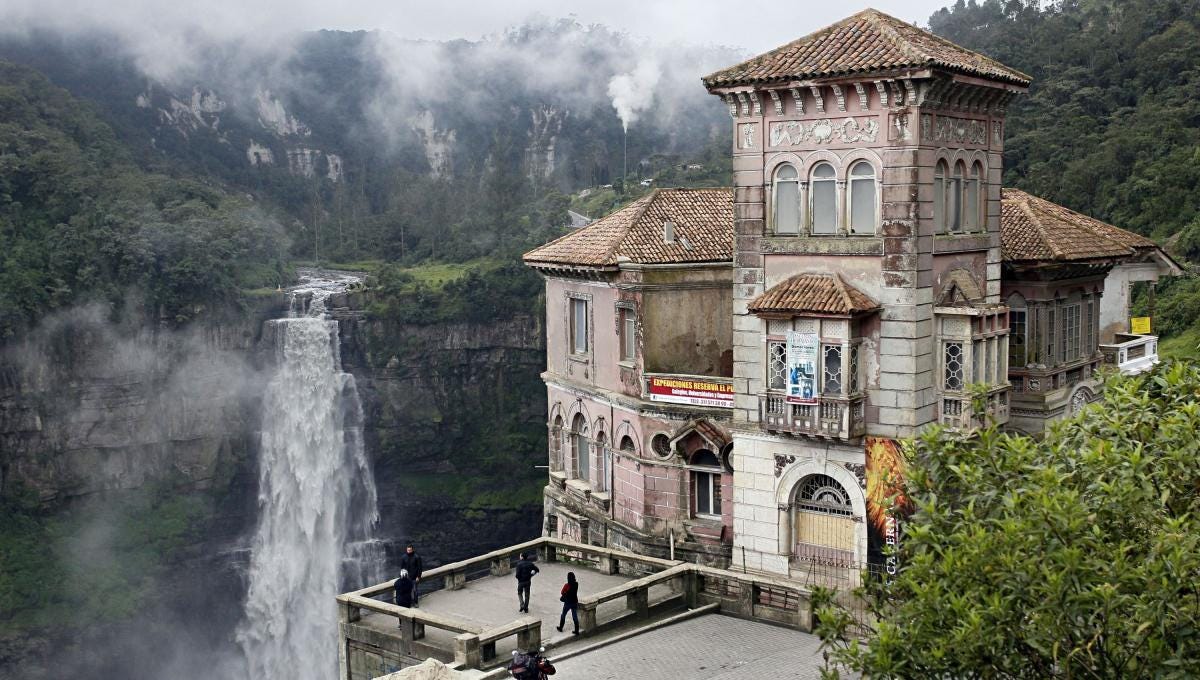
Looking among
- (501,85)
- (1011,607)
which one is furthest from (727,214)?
(501,85)

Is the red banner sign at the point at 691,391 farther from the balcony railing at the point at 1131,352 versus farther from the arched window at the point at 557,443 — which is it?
the balcony railing at the point at 1131,352

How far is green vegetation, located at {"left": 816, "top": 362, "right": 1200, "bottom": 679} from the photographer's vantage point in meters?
13.9

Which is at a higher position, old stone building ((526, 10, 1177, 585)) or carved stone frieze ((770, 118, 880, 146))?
carved stone frieze ((770, 118, 880, 146))

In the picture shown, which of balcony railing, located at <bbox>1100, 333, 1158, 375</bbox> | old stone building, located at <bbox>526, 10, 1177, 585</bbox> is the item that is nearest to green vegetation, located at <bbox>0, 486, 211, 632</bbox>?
old stone building, located at <bbox>526, 10, 1177, 585</bbox>

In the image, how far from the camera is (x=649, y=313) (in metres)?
33.8

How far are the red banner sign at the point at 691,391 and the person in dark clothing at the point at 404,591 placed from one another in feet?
28.5

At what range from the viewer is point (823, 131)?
27766mm

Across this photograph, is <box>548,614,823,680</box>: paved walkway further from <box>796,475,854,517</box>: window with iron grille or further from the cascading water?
the cascading water

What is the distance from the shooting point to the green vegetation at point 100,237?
72875mm

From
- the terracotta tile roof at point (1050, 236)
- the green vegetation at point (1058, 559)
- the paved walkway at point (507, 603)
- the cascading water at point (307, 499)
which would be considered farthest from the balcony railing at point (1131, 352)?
the cascading water at point (307, 499)

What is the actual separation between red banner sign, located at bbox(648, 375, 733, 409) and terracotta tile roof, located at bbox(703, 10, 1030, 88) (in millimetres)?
7434

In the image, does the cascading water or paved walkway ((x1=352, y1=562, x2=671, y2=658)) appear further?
the cascading water

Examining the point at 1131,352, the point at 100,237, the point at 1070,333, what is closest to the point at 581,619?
the point at 1070,333

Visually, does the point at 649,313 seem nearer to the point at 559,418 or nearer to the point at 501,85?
the point at 559,418
